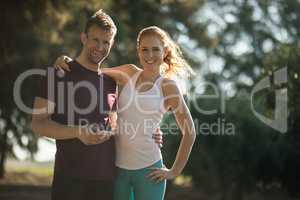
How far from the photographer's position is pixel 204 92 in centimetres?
886

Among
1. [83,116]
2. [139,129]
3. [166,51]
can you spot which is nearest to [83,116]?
[83,116]

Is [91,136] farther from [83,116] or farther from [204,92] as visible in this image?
[204,92]

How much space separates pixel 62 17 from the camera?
1003cm

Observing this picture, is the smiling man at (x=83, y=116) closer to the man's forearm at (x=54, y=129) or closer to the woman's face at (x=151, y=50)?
the man's forearm at (x=54, y=129)

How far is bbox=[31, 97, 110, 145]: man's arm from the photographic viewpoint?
2.57 meters

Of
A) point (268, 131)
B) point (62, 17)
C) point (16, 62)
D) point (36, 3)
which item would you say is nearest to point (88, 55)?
point (268, 131)

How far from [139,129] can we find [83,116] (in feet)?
1.02

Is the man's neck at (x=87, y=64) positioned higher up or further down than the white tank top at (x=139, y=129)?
higher up

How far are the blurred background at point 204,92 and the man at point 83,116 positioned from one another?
1.41 meters

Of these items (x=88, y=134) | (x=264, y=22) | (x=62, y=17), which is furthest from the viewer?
(x=264, y=22)

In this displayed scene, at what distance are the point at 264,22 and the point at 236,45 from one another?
1160 mm

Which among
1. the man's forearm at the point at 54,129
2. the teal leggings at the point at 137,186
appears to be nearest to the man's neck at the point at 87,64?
the man's forearm at the point at 54,129

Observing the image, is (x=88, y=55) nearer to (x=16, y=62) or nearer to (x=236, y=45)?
(x=16, y=62)

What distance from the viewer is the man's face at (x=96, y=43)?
2.76 m
